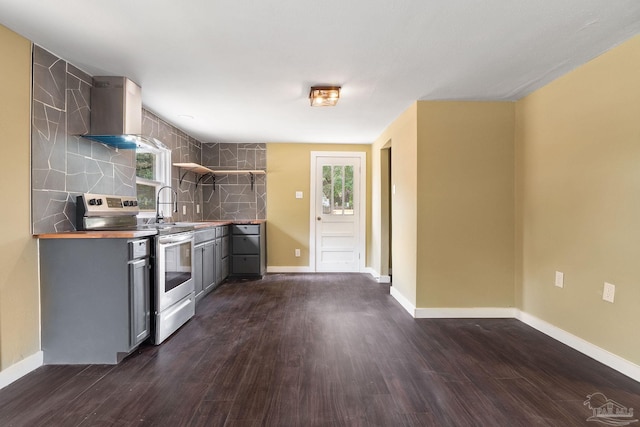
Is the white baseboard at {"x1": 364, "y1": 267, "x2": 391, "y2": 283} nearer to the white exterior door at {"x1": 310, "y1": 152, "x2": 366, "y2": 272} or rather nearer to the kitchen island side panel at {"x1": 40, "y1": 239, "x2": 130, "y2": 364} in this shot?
the white exterior door at {"x1": 310, "y1": 152, "x2": 366, "y2": 272}

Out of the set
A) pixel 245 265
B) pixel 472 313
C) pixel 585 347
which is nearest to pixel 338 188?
pixel 245 265

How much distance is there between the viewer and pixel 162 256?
2299mm

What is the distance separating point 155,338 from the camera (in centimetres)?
226

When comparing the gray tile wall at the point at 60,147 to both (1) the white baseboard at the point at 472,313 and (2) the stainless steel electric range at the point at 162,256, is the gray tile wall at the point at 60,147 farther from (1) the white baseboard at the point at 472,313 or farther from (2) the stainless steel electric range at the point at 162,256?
(1) the white baseboard at the point at 472,313

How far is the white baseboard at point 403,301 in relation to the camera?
9.62 ft

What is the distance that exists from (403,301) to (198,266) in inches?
90.0

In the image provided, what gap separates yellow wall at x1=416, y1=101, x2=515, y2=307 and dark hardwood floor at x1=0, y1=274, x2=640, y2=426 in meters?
0.45

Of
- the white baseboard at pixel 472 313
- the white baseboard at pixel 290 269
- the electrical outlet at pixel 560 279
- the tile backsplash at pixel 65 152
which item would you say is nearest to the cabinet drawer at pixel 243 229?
the white baseboard at pixel 290 269

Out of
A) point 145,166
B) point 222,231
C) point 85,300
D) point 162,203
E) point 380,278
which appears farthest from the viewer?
point 380,278

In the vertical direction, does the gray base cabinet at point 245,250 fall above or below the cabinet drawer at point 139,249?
below

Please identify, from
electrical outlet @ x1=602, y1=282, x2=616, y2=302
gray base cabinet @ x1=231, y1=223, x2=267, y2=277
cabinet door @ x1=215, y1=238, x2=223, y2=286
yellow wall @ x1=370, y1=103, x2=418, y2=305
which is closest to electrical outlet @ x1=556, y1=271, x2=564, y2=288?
electrical outlet @ x1=602, y1=282, x2=616, y2=302

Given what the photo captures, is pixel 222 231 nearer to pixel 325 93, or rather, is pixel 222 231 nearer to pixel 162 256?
pixel 162 256

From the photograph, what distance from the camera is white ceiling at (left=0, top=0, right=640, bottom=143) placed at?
158 cm

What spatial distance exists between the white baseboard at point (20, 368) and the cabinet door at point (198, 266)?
1319mm
